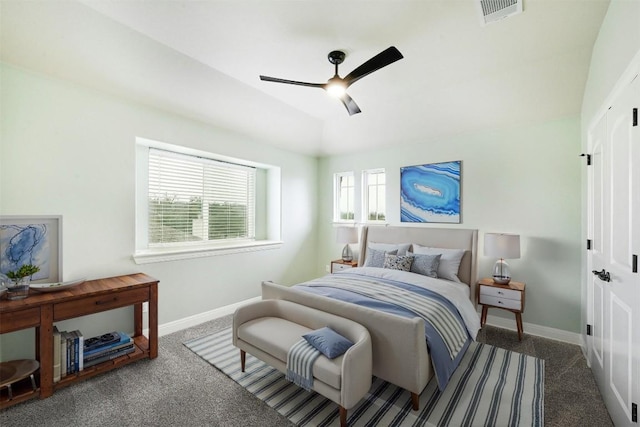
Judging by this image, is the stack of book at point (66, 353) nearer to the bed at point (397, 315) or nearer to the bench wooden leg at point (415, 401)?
the bed at point (397, 315)

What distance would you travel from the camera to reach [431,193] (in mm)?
4117

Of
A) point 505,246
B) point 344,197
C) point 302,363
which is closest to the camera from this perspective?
point 302,363

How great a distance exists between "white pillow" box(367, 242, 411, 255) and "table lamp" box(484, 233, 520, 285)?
3.21 feet

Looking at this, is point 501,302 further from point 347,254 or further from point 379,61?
point 379,61

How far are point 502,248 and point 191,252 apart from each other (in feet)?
12.4

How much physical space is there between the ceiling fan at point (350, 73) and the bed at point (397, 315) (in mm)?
1888

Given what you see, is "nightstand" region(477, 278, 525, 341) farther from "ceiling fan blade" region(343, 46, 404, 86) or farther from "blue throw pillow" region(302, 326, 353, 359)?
"ceiling fan blade" region(343, 46, 404, 86)

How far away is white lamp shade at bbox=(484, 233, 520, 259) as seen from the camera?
10.4 ft

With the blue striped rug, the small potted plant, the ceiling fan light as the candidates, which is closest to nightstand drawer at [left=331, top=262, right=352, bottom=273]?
the blue striped rug

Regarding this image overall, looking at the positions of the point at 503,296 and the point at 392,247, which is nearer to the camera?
the point at 503,296

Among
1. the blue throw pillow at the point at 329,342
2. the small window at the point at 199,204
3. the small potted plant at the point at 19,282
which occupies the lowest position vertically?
the blue throw pillow at the point at 329,342

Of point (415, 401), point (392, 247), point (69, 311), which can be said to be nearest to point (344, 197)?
point (392, 247)

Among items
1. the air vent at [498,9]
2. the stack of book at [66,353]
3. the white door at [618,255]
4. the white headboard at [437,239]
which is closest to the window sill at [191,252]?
the stack of book at [66,353]

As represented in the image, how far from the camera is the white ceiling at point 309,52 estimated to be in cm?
210
